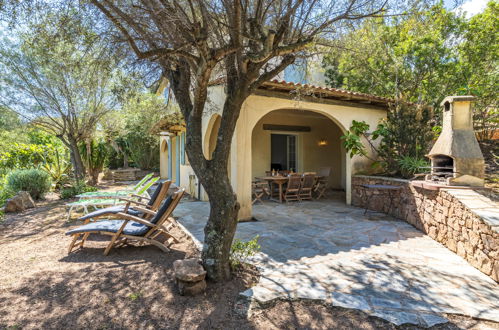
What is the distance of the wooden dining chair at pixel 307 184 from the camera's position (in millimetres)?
8977

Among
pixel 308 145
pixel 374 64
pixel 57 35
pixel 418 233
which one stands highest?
pixel 374 64

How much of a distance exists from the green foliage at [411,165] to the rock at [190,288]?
6.47 meters

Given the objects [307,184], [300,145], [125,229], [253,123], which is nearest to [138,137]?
[300,145]

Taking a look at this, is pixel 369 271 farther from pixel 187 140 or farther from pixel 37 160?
pixel 37 160

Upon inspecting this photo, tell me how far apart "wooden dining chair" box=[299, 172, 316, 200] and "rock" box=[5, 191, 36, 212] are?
849cm

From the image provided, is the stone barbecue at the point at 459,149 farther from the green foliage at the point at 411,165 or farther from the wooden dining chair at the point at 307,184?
the wooden dining chair at the point at 307,184

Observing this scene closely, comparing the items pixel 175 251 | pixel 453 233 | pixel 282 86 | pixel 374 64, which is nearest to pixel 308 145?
pixel 374 64

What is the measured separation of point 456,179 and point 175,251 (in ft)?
17.5

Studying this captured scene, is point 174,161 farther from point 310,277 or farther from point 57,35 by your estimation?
point 310,277

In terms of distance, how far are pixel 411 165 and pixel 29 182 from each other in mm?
12020

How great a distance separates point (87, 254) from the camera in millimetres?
4281

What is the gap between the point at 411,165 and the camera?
713 centimetres

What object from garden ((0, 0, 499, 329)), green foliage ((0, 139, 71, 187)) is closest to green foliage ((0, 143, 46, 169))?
green foliage ((0, 139, 71, 187))


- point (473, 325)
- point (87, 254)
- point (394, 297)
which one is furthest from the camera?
point (87, 254)
